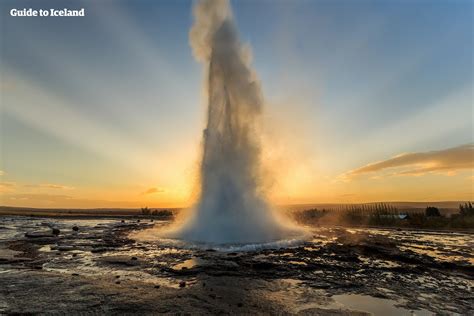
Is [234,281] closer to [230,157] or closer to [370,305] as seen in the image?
[370,305]

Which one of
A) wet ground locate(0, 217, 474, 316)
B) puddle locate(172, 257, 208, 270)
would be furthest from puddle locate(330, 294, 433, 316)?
puddle locate(172, 257, 208, 270)

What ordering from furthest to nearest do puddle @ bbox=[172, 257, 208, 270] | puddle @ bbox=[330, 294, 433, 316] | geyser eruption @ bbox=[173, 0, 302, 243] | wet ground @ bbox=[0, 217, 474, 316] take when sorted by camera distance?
1. geyser eruption @ bbox=[173, 0, 302, 243]
2. puddle @ bbox=[172, 257, 208, 270]
3. wet ground @ bbox=[0, 217, 474, 316]
4. puddle @ bbox=[330, 294, 433, 316]

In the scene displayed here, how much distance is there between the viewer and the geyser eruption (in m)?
22.6

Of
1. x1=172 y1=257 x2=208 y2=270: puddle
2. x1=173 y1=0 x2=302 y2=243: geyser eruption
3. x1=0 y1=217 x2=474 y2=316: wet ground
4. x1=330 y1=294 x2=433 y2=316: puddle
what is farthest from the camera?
x1=173 y1=0 x2=302 y2=243: geyser eruption

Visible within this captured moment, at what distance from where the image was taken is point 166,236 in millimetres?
23422

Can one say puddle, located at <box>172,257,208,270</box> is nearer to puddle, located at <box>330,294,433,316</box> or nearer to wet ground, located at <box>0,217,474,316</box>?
wet ground, located at <box>0,217,474,316</box>

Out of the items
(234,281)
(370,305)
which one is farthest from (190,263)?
(370,305)

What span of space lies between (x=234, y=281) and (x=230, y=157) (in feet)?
46.5

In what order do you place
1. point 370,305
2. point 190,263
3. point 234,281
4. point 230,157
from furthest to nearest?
point 230,157 < point 190,263 < point 234,281 < point 370,305

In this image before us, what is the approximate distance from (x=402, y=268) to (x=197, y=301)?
36.9 feet

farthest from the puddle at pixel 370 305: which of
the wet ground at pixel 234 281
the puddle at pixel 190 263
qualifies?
the puddle at pixel 190 263

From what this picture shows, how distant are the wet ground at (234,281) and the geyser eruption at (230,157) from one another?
420 cm

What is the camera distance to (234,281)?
444 inches

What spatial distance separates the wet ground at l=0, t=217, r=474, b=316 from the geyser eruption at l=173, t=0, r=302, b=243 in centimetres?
420
